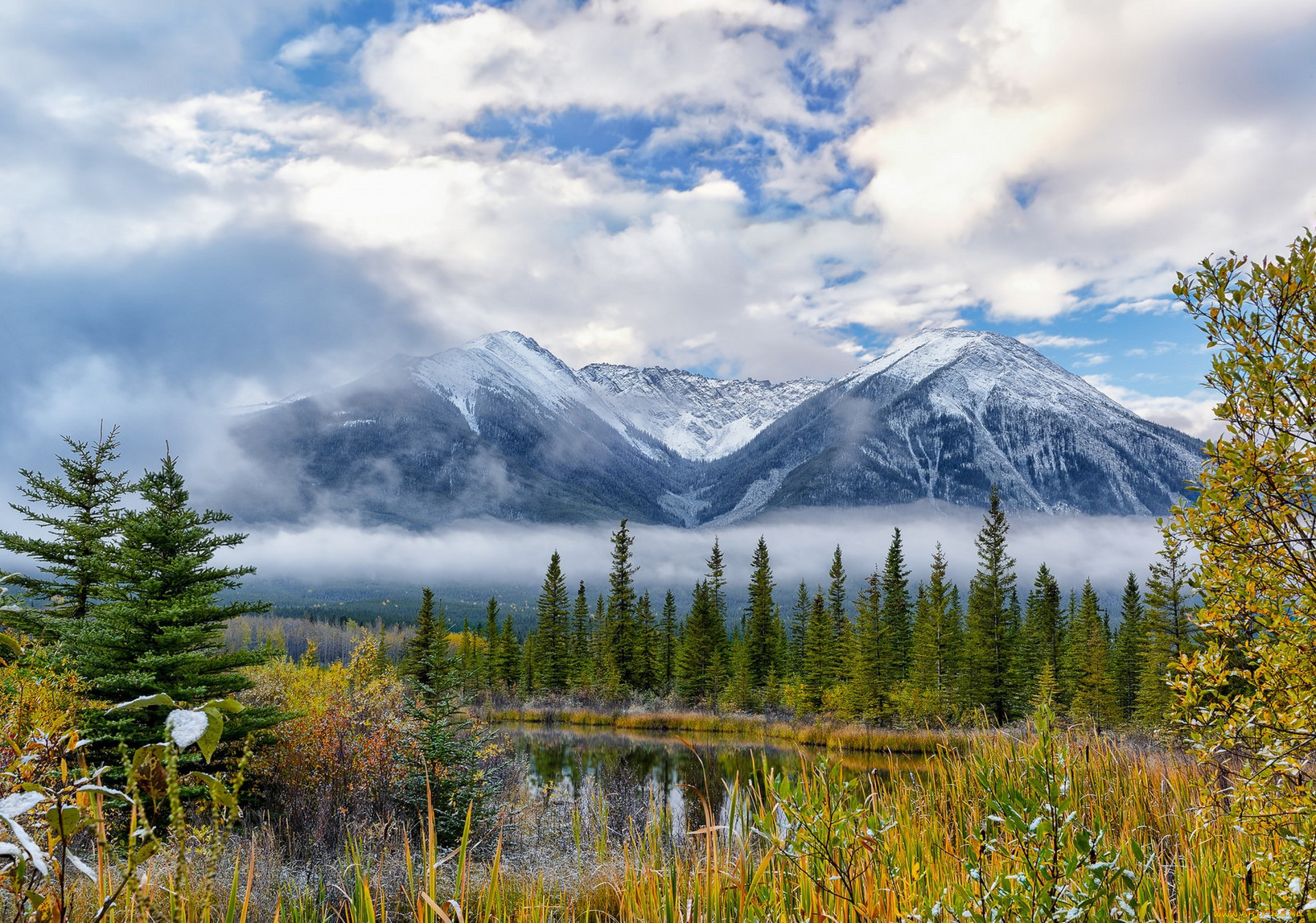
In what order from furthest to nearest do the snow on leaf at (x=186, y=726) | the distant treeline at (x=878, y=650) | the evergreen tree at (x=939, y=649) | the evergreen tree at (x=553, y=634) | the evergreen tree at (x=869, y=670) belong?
1. the evergreen tree at (x=553, y=634)
2. the evergreen tree at (x=869, y=670)
3. the evergreen tree at (x=939, y=649)
4. the distant treeline at (x=878, y=650)
5. the snow on leaf at (x=186, y=726)

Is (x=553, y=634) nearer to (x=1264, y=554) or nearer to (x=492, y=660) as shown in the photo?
(x=492, y=660)

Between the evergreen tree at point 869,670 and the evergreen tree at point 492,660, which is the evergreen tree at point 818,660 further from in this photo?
the evergreen tree at point 492,660

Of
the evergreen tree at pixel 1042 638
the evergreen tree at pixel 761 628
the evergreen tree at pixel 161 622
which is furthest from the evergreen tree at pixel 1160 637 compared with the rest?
the evergreen tree at pixel 161 622

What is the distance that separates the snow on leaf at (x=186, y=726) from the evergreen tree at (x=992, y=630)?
139ft

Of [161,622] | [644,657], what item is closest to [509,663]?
[644,657]

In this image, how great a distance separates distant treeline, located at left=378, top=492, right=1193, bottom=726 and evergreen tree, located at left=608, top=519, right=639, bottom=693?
128mm

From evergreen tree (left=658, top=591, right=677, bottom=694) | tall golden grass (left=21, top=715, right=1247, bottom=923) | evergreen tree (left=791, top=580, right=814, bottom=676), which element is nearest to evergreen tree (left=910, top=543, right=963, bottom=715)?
evergreen tree (left=791, top=580, right=814, bottom=676)

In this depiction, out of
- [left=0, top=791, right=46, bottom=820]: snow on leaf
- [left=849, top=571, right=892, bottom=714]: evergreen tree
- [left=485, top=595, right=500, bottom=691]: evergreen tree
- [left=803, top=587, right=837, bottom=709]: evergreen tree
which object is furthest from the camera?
[left=485, top=595, right=500, bottom=691]: evergreen tree

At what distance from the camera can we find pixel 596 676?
5881 centimetres

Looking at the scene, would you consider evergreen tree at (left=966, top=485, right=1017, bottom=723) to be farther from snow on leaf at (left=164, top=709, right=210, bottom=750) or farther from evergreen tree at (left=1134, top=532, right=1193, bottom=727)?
snow on leaf at (left=164, top=709, right=210, bottom=750)

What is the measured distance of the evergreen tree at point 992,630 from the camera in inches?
1586

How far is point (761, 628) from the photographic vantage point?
58.5m

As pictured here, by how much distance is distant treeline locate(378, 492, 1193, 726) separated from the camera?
38812 millimetres

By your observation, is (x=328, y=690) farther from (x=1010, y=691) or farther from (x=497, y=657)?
(x=497, y=657)
